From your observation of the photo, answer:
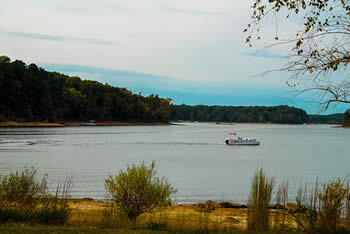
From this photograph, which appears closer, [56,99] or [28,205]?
[28,205]

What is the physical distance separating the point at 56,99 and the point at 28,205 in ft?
381

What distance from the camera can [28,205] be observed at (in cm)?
934

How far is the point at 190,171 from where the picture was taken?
35.1 metres

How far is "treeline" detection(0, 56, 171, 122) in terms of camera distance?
4085 inches

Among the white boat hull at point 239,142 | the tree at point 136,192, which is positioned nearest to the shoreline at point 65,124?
the white boat hull at point 239,142

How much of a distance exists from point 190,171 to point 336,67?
94.9 ft

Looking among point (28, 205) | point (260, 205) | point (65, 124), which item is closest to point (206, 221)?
point (260, 205)

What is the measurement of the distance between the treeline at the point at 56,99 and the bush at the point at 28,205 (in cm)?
9921

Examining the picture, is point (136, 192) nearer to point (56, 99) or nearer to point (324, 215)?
point (324, 215)

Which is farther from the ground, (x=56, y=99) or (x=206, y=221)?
(x=56, y=99)

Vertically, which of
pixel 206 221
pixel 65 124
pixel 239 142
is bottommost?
pixel 65 124

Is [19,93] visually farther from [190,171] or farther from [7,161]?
[190,171]

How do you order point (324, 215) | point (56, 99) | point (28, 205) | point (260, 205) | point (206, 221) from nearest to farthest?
point (324, 215)
point (260, 205)
point (206, 221)
point (28, 205)
point (56, 99)

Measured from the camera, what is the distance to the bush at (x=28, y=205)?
29.2 feet
